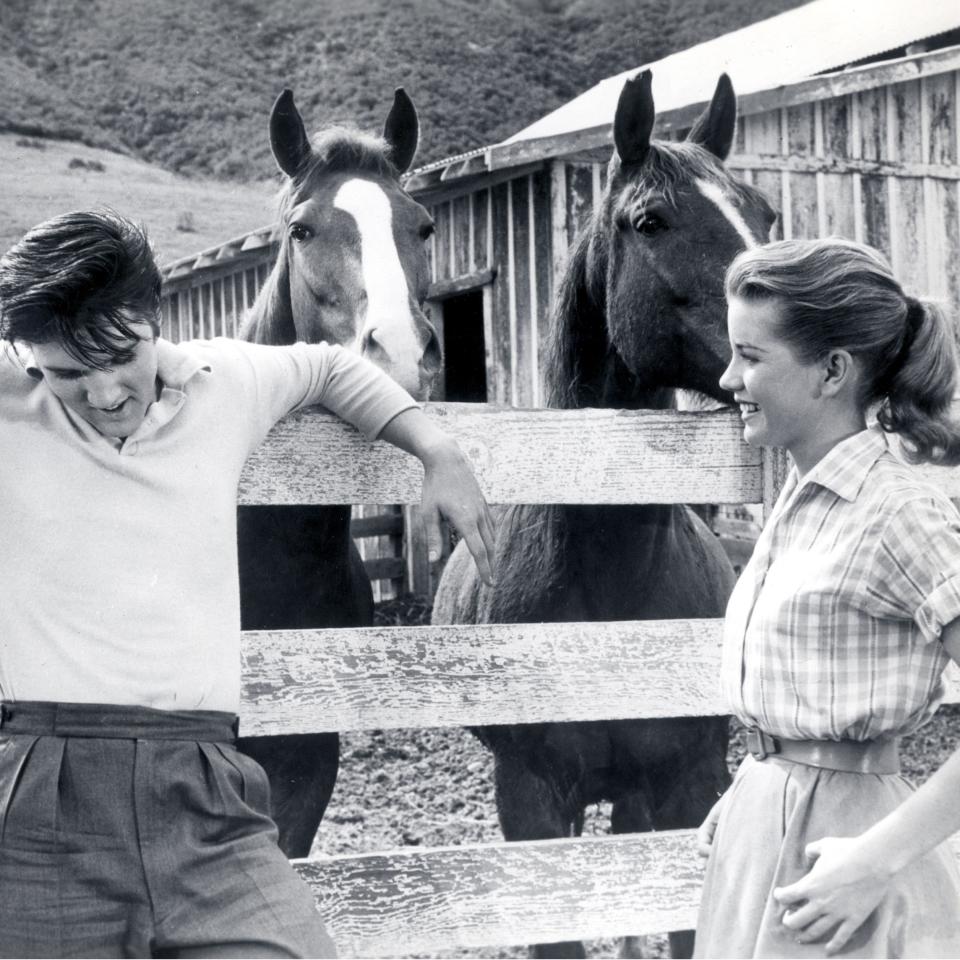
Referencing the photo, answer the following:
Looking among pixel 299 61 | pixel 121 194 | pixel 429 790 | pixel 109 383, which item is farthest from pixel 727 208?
pixel 299 61

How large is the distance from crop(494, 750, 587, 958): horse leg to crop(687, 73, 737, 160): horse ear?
2.03m

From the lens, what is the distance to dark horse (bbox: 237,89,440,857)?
3.16 metres

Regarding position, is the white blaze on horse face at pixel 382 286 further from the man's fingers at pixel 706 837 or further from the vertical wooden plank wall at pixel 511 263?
the vertical wooden plank wall at pixel 511 263

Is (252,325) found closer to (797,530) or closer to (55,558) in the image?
(55,558)

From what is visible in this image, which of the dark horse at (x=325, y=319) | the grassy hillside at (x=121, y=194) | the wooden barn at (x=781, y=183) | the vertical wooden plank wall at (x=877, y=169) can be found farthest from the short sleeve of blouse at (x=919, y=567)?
the grassy hillside at (x=121, y=194)

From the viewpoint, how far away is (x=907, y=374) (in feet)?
6.12

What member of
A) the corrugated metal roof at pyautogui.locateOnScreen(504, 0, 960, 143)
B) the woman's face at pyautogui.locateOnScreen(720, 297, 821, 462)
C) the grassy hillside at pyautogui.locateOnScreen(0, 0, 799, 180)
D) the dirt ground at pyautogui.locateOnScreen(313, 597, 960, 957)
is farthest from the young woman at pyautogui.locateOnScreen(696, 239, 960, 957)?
the grassy hillside at pyautogui.locateOnScreen(0, 0, 799, 180)

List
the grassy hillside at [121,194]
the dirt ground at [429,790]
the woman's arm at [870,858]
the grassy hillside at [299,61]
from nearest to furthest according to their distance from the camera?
1. the woman's arm at [870,858]
2. the dirt ground at [429,790]
3. the grassy hillside at [121,194]
4. the grassy hillside at [299,61]

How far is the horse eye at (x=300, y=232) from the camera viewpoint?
378 centimetres

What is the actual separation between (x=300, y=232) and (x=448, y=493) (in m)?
1.78

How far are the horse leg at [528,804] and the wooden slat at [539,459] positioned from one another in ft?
3.36

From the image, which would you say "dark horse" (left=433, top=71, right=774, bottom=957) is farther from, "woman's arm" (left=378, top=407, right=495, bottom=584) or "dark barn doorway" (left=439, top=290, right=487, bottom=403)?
"dark barn doorway" (left=439, top=290, right=487, bottom=403)

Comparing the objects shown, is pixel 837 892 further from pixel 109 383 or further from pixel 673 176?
pixel 673 176

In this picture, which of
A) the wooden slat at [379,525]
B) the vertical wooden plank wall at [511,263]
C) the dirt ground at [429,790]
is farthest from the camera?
the wooden slat at [379,525]
